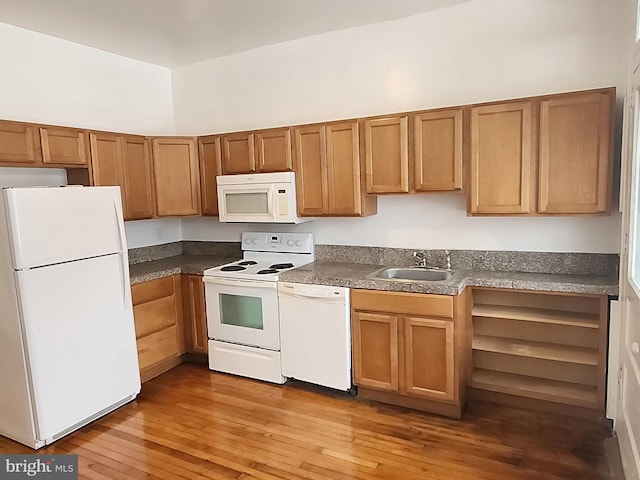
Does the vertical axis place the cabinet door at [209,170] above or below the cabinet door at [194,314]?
above

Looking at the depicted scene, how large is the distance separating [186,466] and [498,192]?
2.48 m

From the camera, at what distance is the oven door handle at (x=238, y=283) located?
10.9 feet

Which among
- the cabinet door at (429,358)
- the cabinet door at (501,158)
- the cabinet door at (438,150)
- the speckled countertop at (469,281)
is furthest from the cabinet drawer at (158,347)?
the cabinet door at (501,158)

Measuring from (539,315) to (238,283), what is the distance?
7.12 feet

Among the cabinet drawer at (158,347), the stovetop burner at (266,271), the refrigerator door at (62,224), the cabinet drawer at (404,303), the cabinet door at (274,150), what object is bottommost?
the cabinet drawer at (158,347)

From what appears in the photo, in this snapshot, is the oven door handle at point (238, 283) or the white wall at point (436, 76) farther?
the oven door handle at point (238, 283)

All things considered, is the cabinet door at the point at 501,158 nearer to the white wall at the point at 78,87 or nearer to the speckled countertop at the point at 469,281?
the speckled countertop at the point at 469,281

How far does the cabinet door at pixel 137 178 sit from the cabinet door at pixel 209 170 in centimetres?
45

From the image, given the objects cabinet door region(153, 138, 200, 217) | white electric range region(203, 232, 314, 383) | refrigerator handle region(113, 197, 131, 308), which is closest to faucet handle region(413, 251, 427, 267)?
white electric range region(203, 232, 314, 383)

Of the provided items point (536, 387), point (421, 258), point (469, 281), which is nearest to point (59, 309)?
point (421, 258)

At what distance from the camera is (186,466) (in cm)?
243

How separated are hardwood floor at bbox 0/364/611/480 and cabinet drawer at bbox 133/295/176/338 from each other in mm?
571

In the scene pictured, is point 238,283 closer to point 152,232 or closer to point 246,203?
point 246,203

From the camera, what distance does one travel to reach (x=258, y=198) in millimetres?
3598
